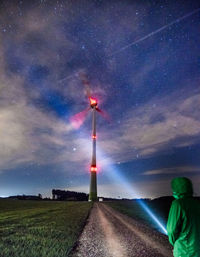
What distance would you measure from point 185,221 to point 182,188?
453mm

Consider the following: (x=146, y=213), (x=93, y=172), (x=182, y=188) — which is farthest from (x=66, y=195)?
(x=182, y=188)

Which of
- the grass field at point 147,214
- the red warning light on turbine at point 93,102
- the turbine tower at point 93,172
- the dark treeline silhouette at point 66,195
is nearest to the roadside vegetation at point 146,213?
the grass field at point 147,214

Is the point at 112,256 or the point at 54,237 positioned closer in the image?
the point at 112,256

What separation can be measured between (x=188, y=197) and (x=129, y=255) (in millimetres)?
5739

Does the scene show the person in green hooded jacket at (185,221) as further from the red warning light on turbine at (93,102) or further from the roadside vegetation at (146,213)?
the red warning light on turbine at (93,102)

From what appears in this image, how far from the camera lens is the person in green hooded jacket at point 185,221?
3.03 metres

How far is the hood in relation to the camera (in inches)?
126

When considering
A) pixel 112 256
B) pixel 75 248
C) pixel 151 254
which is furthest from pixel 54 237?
pixel 151 254

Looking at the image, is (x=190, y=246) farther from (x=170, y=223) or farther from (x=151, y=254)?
(x=151, y=254)

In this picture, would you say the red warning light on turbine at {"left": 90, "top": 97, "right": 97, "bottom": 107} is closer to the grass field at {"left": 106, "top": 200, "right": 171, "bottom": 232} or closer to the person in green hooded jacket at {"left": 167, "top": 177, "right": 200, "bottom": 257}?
the grass field at {"left": 106, "top": 200, "right": 171, "bottom": 232}

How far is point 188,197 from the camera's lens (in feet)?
10.4

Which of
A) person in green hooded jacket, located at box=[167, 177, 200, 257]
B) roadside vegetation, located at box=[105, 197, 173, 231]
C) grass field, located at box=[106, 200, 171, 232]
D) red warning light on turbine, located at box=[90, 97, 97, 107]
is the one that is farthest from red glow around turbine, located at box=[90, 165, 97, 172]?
person in green hooded jacket, located at box=[167, 177, 200, 257]

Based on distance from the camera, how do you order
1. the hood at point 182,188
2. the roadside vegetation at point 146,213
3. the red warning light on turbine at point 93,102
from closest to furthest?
the hood at point 182,188 < the roadside vegetation at point 146,213 < the red warning light on turbine at point 93,102

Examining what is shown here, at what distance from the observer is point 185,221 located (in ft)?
10.1
